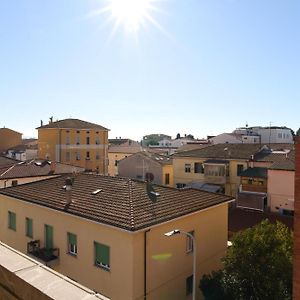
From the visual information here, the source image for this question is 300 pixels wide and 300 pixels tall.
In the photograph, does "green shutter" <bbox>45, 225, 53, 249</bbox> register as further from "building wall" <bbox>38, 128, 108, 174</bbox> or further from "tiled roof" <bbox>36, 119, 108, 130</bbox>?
"tiled roof" <bbox>36, 119, 108, 130</bbox>

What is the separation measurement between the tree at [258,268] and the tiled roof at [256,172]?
24.8m

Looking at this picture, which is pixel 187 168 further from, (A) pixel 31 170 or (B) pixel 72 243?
(B) pixel 72 243

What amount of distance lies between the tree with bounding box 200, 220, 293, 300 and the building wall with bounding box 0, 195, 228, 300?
6.32ft

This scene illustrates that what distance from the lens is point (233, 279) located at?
44.1 feet

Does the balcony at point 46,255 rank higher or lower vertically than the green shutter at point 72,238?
lower

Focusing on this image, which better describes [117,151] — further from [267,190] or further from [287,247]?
[287,247]

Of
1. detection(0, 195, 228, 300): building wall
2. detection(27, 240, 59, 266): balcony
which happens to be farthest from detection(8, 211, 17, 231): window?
detection(27, 240, 59, 266): balcony

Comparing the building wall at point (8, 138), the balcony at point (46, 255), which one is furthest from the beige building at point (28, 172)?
the building wall at point (8, 138)

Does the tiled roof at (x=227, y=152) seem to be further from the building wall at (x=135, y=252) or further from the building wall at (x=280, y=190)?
the building wall at (x=135, y=252)

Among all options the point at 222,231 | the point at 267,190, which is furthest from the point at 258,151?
the point at 222,231

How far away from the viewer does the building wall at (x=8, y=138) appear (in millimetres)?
70875

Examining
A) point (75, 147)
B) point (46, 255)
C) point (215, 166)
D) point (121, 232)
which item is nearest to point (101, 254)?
point (121, 232)

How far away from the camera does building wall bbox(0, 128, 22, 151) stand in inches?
2790

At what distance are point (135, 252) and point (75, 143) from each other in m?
46.2
